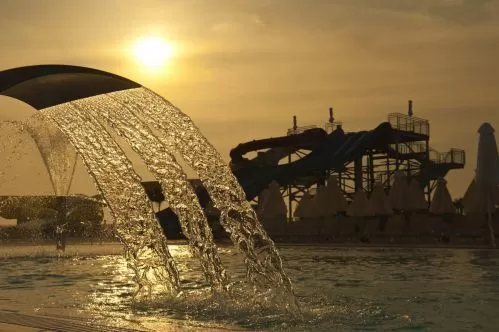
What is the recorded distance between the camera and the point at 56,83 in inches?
409

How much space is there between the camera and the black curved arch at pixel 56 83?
954cm

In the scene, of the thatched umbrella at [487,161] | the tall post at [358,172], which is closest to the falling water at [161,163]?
the thatched umbrella at [487,161]

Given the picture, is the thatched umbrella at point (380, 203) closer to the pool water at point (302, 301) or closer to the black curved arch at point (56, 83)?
the pool water at point (302, 301)

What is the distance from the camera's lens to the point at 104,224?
4781 centimetres

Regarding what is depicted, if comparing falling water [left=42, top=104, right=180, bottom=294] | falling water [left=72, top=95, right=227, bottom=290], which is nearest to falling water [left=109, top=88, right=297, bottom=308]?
falling water [left=72, top=95, right=227, bottom=290]

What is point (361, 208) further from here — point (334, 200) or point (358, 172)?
point (358, 172)

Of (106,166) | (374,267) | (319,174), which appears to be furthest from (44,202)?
(106,166)

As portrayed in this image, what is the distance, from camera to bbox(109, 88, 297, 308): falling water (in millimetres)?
9625

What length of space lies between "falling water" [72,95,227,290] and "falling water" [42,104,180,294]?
0.33m

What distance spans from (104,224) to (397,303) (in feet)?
131

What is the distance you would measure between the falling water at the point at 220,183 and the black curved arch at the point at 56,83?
351 millimetres

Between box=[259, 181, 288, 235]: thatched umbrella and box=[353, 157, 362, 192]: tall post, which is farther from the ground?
box=[353, 157, 362, 192]: tall post

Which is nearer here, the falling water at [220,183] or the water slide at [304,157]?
the falling water at [220,183]

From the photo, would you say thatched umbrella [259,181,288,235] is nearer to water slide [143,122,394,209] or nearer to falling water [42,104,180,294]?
water slide [143,122,394,209]
